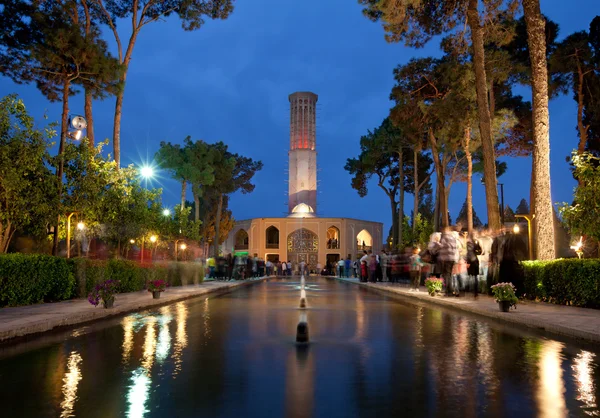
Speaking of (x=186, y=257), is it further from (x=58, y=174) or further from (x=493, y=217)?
(x=493, y=217)

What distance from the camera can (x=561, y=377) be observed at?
5918 millimetres

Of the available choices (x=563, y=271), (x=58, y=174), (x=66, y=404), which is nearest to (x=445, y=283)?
(x=563, y=271)

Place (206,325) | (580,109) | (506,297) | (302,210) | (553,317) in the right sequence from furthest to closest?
(302,210)
(580,109)
(506,297)
(553,317)
(206,325)

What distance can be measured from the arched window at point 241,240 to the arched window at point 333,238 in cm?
1152

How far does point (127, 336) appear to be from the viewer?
9.34m

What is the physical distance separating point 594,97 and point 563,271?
2112cm

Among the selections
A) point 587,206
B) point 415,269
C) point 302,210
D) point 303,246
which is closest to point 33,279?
point 587,206

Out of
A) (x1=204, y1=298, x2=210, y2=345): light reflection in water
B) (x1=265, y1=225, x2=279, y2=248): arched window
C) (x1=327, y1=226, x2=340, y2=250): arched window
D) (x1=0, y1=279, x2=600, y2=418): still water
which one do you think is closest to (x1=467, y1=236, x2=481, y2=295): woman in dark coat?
(x1=0, y1=279, x2=600, y2=418): still water

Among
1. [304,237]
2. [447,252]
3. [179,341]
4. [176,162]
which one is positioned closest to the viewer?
[179,341]

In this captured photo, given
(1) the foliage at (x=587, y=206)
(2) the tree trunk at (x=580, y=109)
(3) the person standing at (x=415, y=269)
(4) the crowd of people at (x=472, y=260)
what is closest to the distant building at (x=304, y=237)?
(2) the tree trunk at (x=580, y=109)

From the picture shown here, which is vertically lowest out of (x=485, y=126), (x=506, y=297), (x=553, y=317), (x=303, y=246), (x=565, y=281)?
(x=553, y=317)

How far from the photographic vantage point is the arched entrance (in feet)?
251

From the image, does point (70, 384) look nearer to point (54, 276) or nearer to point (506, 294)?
point (506, 294)

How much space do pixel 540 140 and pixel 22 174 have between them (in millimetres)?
16165
